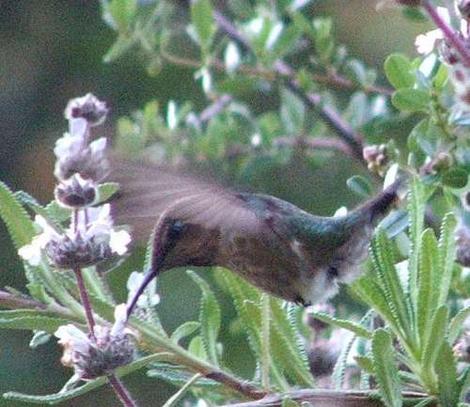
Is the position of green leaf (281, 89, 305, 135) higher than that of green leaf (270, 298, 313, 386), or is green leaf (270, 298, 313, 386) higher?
green leaf (281, 89, 305, 135)

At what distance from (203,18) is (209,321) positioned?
0.55 m

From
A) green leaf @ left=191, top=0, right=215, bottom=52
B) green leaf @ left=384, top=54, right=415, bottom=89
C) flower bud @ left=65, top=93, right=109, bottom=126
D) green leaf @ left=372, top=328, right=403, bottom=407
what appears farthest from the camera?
green leaf @ left=191, top=0, right=215, bottom=52

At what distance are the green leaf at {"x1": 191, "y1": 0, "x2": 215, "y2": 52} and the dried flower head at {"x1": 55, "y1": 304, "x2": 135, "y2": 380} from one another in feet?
2.06

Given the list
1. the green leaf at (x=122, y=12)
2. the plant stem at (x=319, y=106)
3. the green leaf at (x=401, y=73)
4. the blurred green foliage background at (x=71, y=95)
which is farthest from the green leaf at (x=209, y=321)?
the blurred green foliage background at (x=71, y=95)

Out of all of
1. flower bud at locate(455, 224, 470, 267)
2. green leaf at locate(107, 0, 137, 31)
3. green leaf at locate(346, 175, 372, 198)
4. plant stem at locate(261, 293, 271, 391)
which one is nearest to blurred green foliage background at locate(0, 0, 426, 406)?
green leaf at locate(107, 0, 137, 31)

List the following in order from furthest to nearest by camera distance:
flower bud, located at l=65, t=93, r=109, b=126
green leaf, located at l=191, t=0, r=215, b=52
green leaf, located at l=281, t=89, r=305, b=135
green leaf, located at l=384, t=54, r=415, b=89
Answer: green leaf, located at l=281, t=89, r=305, b=135 < green leaf, located at l=191, t=0, r=215, b=52 < green leaf, located at l=384, t=54, r=415, b=89 < flower bud, located at l=65, t=93, r=109, b=126

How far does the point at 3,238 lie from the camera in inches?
140

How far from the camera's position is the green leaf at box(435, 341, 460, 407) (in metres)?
0.83

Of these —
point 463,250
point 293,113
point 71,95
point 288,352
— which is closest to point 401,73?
point 463,250

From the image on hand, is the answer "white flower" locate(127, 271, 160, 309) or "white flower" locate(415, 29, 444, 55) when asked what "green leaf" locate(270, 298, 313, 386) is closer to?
"white flower" locate(127, 271, 160, 309)

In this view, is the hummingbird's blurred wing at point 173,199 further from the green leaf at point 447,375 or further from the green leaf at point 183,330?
the green leaf at point 447,375

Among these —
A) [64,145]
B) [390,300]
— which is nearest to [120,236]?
[64,145]

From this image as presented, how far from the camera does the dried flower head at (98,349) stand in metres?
0.84

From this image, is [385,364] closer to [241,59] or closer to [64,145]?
[64,145]
